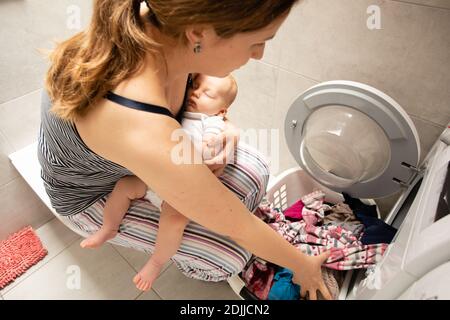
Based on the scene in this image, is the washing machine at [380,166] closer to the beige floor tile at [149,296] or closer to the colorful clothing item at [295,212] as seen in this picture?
the colorful clothing item at [295,212]

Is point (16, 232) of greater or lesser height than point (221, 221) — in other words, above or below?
below

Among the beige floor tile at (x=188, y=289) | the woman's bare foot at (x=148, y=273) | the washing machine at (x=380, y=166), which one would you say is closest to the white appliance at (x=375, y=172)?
the washing machine at (x=380, y=166)

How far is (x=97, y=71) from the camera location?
20.6 inches

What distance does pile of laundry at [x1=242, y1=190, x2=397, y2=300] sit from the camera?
82 cm

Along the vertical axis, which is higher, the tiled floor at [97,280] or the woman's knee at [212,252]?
the woman's knee at [212,252]

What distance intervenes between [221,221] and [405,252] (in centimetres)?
33

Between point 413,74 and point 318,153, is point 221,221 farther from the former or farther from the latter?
point 413,74

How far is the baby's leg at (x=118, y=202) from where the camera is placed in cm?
81

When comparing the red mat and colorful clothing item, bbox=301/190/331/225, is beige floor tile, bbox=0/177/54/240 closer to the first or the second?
the red mat

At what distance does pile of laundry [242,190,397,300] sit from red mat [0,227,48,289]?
37.0 inches

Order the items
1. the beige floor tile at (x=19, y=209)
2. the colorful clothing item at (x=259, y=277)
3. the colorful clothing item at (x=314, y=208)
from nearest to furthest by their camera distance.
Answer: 1. the colorful clothing item at (x=259, y=277)
2. the colorful clothing item at (x=314, y=208)
3. the beige floor tile at (x=19, y=209)

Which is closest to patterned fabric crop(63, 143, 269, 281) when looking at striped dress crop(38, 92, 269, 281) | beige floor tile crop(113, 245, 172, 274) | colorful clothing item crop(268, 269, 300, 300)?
striped dress crop(38, 92, 269, 281)

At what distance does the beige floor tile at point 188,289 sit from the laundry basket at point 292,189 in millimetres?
402

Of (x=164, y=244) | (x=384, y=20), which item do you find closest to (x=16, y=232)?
(x=164, y=244)
